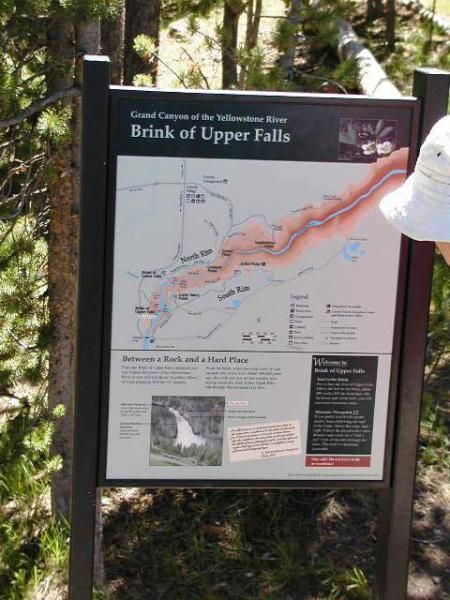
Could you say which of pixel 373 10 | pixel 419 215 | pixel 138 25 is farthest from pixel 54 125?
pixel 373 10

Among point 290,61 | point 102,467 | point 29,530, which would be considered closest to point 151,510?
point 29,530

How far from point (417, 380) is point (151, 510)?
216cm

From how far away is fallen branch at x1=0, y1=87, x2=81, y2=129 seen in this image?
349 centimetres

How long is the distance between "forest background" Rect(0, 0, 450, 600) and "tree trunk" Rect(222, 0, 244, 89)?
0.04 m

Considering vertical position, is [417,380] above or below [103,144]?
below

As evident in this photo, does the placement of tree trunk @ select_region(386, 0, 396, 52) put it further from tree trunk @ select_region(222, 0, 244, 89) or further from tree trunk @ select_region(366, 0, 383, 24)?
tree trunk @ select_region(222, 0, 244, 89)

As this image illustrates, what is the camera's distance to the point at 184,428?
3.06 meters

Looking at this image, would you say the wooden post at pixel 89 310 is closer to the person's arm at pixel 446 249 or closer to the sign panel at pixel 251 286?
the sign panel at pixel 251 286

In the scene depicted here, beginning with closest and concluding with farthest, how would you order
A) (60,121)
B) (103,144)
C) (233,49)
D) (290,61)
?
1. (103,144)
2. (60,121)
3. (233,49)
4. (290,61)

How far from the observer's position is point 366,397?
3129 mm

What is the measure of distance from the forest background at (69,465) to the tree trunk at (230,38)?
0.04 metres

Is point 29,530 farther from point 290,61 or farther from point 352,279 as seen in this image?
point 290,61

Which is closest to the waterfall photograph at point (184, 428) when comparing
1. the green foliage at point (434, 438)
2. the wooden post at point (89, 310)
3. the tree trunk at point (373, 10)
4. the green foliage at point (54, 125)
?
the wooden post at point (89, 310)

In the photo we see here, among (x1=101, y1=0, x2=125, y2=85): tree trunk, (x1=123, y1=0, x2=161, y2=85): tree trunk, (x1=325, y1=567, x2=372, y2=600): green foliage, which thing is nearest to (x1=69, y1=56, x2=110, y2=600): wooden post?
(x1=325, y1=567, x2=372, y2=600): green foliage
